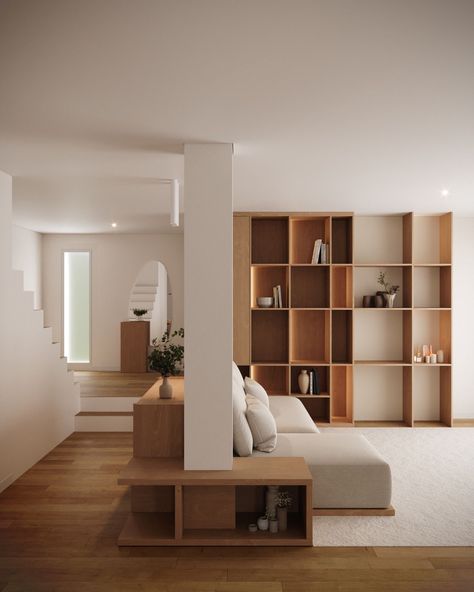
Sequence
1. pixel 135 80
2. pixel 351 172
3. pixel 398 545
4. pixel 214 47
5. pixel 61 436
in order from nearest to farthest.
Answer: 1. pixel 214 47
2. pixel 135 80
3. pixel 398 545
4. pixel 351 172
5. pixel 61 436

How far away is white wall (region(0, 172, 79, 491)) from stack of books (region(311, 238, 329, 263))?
10.3 feet

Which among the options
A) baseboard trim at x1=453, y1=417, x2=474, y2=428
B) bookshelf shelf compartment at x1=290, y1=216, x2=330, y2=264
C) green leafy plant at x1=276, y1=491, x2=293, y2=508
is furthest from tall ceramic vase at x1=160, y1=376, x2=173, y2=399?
baseboard trim at x1=453, y1=417, x2=474, y2=428

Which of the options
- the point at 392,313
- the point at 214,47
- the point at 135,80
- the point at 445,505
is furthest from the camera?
the point at 392,313

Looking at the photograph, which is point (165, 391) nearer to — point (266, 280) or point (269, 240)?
point (266, 280)

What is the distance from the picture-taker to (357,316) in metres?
7.20

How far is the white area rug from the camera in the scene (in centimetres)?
373

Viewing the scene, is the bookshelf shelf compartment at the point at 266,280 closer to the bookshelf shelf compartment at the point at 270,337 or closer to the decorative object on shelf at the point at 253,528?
the bookshelf shelf compartment at the point at 270,337

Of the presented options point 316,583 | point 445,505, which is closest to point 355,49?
point 316,583

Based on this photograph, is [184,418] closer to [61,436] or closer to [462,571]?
[462,571]

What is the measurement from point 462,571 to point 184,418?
1.88m

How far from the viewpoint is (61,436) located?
6277 mm

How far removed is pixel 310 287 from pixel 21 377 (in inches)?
142

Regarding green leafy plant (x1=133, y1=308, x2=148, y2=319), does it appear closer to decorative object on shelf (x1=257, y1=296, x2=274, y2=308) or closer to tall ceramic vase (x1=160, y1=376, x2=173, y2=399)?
decorative object on shelf (x1=257, y1=296, x2=274, y2=308)

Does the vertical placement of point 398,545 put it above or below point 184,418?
below
